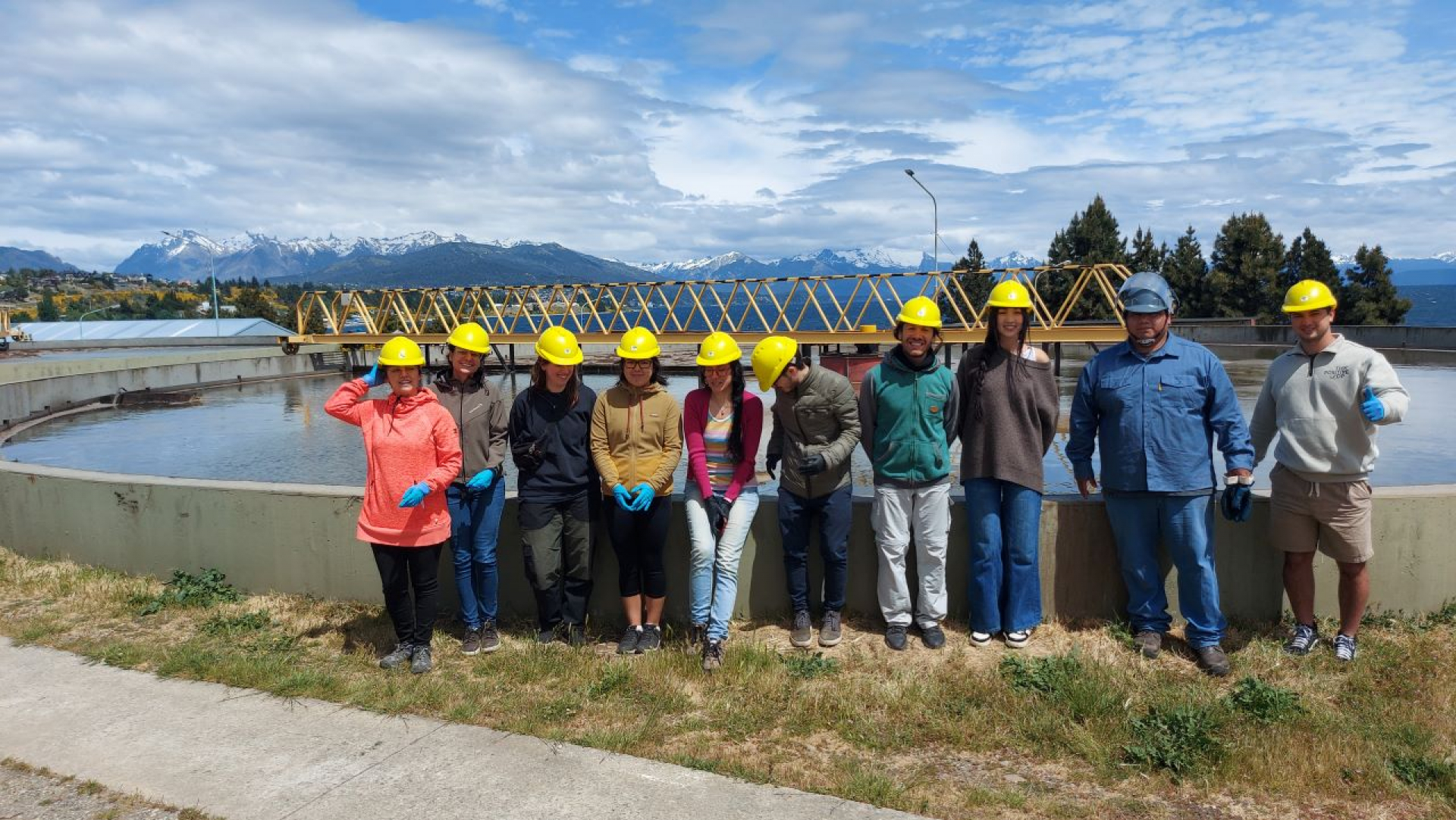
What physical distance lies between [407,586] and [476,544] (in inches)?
16.6

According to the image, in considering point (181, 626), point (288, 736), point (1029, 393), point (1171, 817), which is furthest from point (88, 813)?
point (1029, 393)

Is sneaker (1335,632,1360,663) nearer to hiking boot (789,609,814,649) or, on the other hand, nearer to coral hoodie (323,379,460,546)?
hiking boot (789,609,814,649)

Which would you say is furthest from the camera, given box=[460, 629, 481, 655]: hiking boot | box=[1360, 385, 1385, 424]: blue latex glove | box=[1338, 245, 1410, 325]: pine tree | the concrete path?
box=[1338, 245, 1410, 325]: pine tree

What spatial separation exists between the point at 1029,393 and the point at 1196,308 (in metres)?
48.7

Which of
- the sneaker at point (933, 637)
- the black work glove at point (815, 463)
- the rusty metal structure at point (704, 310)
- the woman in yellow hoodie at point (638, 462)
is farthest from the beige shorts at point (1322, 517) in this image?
the rusty metal structure at point (704, 310)

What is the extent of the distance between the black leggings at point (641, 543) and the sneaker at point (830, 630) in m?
0.91

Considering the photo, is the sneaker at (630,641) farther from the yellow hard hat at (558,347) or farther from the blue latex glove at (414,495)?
the yellow hard hat at (558,347)

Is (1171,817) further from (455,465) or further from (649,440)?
(455,465)

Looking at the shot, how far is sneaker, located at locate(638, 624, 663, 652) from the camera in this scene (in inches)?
199

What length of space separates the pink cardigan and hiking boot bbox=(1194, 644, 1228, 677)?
2.44 meters

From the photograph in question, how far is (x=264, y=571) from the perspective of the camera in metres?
6.02

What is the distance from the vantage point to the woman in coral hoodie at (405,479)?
475 centimetres

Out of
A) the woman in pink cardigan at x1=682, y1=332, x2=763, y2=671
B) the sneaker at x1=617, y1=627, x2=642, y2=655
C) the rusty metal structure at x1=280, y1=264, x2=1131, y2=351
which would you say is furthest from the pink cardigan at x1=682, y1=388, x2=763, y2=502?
the rusty metal structure at x1=280, y1=264, x2=1131, y2=351

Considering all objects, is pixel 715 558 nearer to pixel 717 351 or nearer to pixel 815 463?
pixel 815 463
